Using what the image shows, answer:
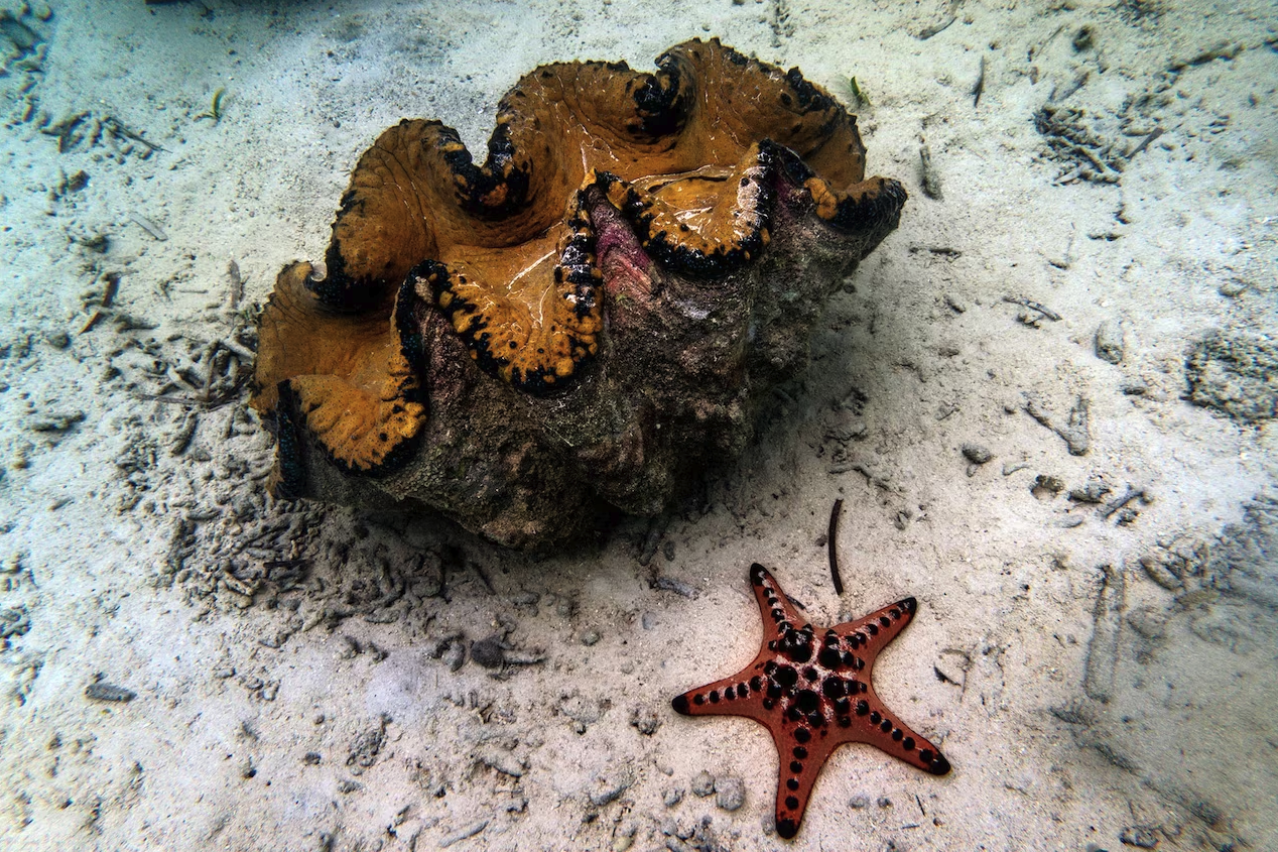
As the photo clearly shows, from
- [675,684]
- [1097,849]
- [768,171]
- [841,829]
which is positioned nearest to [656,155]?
[768,171]

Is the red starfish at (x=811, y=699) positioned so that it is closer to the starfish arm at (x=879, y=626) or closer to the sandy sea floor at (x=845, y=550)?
the starfish arm at (x=879, y=626)

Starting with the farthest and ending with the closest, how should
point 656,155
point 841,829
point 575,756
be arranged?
point 656,155 → point 575,756 → point 841,829

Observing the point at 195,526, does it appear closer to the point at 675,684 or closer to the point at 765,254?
the point at 675,684

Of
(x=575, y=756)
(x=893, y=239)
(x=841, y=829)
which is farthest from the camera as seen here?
(x=893, y=239)

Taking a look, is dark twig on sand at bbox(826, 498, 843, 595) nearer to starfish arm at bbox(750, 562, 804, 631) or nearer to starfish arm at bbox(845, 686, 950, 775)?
starfish arm at bbox(750, 562, 804, 631)

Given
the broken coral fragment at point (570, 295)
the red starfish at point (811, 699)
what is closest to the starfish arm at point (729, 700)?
the red starfish at point (811, 699)

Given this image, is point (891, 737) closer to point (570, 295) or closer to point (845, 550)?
point (845, 550)
